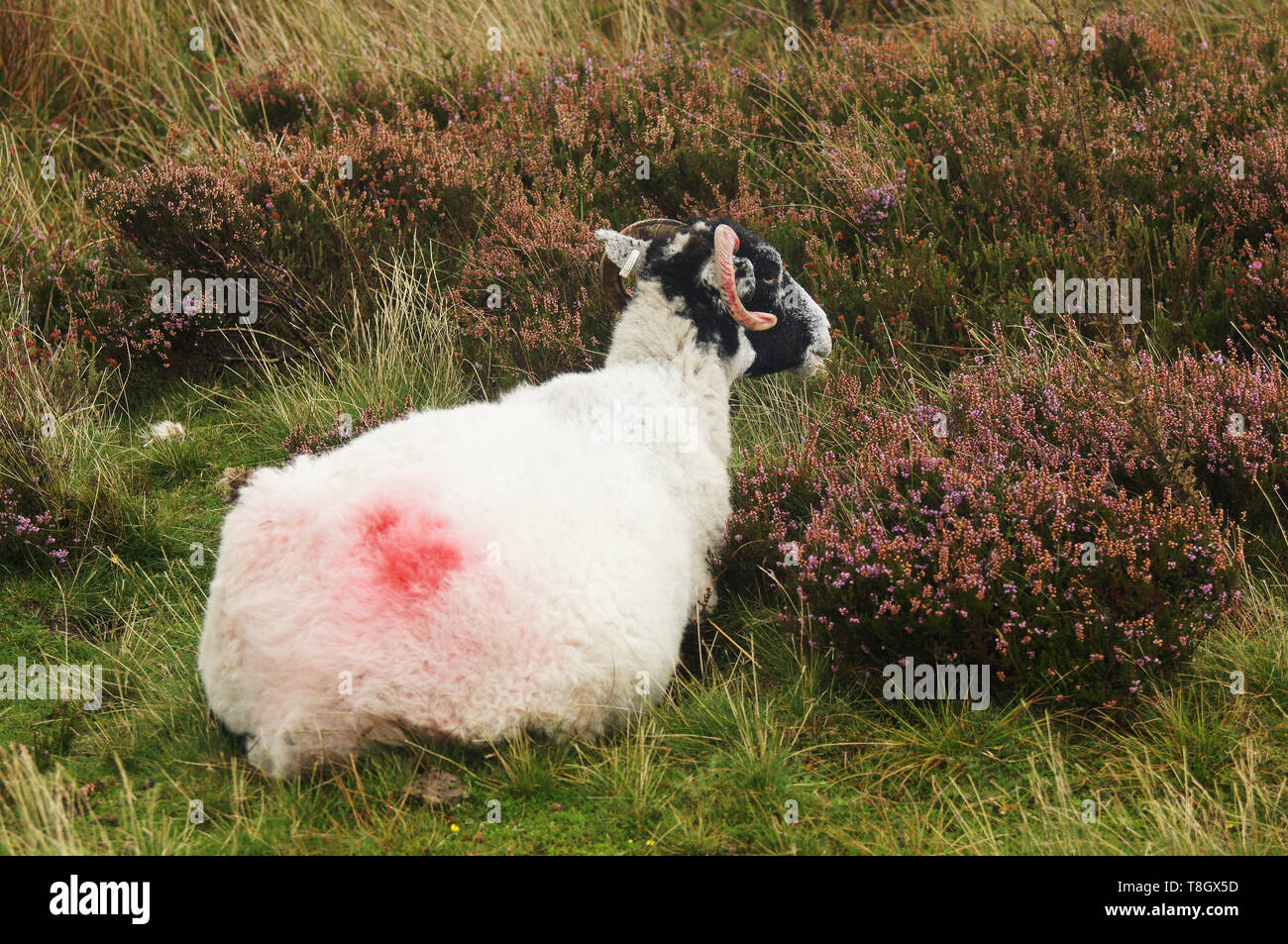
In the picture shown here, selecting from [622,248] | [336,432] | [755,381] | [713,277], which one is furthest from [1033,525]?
[336,432]

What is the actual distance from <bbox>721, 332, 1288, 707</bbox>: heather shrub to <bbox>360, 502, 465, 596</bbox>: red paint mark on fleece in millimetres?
1261

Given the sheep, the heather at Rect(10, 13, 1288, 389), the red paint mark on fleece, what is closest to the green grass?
the sheep

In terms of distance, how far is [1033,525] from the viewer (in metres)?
3.86

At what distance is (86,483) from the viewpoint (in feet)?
16.6

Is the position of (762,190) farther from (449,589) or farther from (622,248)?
(449,589)

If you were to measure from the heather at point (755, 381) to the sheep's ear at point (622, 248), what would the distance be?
1.02 metres

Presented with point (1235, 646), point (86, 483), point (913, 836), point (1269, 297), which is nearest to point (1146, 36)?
point (1269, 297)

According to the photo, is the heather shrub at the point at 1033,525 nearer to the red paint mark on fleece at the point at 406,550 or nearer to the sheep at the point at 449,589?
the sheep at the point at 449,589

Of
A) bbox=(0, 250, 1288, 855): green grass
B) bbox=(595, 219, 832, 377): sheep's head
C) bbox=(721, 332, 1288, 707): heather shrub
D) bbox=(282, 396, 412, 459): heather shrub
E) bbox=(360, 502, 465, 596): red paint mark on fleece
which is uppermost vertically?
bbox=(595, 219, 832, 377): sheep's head

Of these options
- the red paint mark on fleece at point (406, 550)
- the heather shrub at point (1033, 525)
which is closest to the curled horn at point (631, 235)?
the heather shrub at point (1033, 525)

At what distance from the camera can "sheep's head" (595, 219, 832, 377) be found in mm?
4254

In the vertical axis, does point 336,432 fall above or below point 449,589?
below

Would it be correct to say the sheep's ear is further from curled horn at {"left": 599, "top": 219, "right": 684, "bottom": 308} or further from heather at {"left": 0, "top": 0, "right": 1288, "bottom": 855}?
heather at {"left": 0, "top": 0, "right": 1288, "bottom": 855}

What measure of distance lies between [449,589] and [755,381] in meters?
3.00
